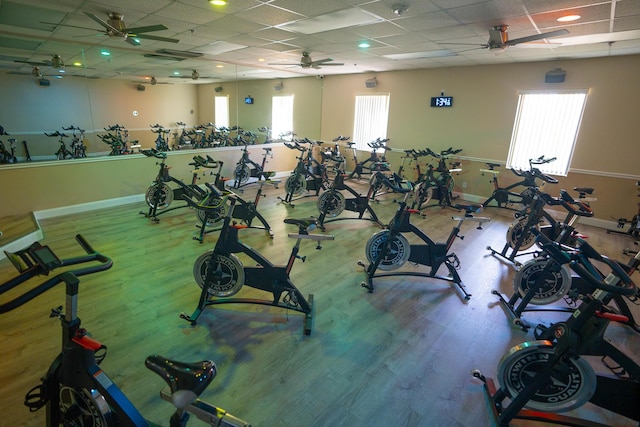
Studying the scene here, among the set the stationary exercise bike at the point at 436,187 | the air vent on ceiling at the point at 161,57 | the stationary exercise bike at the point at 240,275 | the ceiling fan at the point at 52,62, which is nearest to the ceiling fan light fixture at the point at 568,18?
the stationary exercise bike at the point at 436,187

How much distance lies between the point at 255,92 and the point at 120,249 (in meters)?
7.16

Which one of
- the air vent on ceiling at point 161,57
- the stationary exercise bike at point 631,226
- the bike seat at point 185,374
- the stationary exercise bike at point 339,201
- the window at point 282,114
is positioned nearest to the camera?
the bike seat at point 185,374

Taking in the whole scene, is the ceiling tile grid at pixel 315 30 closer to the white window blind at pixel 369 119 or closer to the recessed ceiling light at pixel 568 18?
the recessed ceiling light at pixel 568 18

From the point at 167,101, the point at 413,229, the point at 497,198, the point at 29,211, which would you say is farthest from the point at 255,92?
the point at 413,229

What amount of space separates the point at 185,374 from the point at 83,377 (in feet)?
1.87

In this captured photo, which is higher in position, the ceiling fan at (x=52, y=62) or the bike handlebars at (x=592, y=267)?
the ceiling fan at (x=52, y=62)

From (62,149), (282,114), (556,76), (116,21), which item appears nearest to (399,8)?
(116,21)

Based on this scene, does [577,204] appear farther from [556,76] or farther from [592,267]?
[556,76]

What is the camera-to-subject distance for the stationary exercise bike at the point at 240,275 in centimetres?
264

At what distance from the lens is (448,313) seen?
118 inches

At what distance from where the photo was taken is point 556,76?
5730mm

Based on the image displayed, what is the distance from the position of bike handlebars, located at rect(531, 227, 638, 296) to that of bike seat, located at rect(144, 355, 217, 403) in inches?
71.8

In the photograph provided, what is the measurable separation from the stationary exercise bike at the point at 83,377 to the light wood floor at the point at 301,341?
1.69 ft

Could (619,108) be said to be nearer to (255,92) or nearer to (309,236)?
(309,236)
